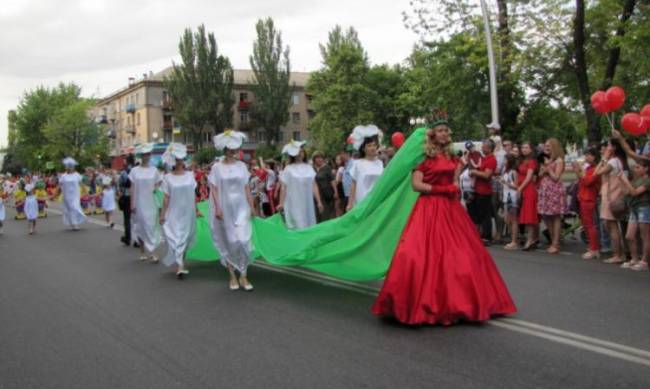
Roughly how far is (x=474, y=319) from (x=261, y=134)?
84.6m

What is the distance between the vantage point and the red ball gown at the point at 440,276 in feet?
20.0

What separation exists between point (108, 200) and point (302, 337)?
56.4 feet

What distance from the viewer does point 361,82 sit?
199 feet

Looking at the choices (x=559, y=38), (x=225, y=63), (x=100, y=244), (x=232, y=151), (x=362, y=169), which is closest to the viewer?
(x=232, y=151)

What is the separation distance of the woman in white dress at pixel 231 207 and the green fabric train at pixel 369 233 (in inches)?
26.0

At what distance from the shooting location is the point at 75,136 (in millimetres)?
77375

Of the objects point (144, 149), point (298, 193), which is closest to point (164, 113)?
point (144, 149)

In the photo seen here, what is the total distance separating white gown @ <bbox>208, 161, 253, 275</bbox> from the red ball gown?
3.09 meters

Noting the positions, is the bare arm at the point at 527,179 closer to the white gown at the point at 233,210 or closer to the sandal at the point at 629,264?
the sandal at the point at 629,264

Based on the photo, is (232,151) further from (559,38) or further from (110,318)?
(559,38)

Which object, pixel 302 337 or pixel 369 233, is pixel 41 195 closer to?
pixel 369 233

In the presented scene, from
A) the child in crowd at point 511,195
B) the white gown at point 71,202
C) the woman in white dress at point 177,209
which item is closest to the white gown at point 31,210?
the white gown at point 71,202

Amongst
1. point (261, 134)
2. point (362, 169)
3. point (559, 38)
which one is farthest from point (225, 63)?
point (362, 169)

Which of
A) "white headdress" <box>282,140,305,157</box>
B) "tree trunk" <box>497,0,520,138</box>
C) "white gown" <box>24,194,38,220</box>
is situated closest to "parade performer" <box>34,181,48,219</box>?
"white gown" <box>24,194,38,220</box>
